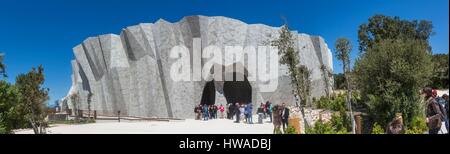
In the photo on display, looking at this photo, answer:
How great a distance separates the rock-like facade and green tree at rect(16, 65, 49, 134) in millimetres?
21481

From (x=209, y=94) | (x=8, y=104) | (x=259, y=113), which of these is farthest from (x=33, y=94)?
(x=209, y=94)

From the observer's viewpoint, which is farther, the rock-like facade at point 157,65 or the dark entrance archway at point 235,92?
the dark entrance archway at point 235,92

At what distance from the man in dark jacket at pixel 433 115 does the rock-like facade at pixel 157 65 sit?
30.6m

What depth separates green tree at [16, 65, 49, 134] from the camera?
1881cm

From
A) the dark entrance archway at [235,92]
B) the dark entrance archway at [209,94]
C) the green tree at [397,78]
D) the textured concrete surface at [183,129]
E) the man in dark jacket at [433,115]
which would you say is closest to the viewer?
the man in dark jacket at [433,115]

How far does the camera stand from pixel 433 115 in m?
8.02

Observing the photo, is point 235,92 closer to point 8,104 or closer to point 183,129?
point 183,129

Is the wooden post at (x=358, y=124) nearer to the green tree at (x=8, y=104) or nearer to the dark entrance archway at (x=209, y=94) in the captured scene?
the green tree at (x=8, y=104)

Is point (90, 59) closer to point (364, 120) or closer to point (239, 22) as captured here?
point (239, 22)

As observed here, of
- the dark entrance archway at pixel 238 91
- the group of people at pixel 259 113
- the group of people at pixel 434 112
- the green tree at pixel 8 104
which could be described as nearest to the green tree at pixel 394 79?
the group of people at pixel 259 113

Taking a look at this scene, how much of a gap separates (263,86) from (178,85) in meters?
8.34

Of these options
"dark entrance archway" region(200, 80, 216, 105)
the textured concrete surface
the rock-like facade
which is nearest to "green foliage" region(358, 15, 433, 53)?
the rock-like facade

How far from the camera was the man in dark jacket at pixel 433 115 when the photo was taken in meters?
7.92

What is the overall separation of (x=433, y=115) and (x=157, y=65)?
35.6 meters
